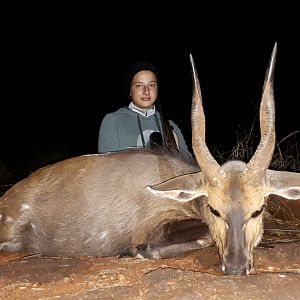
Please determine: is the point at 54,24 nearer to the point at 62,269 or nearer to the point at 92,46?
the point at 92,46

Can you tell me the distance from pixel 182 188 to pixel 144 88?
2.48 m

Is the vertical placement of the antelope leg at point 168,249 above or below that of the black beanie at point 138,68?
below

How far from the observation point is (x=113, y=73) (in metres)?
36.9

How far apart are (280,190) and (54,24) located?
37.3m

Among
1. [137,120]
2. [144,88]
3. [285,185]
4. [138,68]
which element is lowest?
[285,185]

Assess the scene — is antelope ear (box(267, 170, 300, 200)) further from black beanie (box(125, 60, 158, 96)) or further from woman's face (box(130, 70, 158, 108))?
black beanie (box(125, 60, 158, 96))

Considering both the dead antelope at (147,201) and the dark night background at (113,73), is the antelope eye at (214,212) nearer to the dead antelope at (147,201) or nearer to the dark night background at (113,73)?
the dead antelope at (147,201)

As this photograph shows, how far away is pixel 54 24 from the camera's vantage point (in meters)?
39.9

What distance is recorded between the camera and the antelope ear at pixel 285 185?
4.62 meters

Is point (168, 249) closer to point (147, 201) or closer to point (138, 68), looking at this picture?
point (147, 201)

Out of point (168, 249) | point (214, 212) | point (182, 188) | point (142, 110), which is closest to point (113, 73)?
point (142, 110)

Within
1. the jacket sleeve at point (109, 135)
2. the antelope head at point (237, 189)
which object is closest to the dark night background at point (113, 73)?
the jacket sleeve at point (109, 135)

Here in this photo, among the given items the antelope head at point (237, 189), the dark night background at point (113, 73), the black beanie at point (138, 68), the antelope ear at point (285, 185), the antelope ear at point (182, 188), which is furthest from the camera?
the dark night background at point (113, 73)

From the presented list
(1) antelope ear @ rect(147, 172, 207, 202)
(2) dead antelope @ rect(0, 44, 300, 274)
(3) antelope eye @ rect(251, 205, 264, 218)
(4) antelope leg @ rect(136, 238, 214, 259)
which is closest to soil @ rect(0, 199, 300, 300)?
(4) antelope leg @ rect(136, 238, 214, 259)
